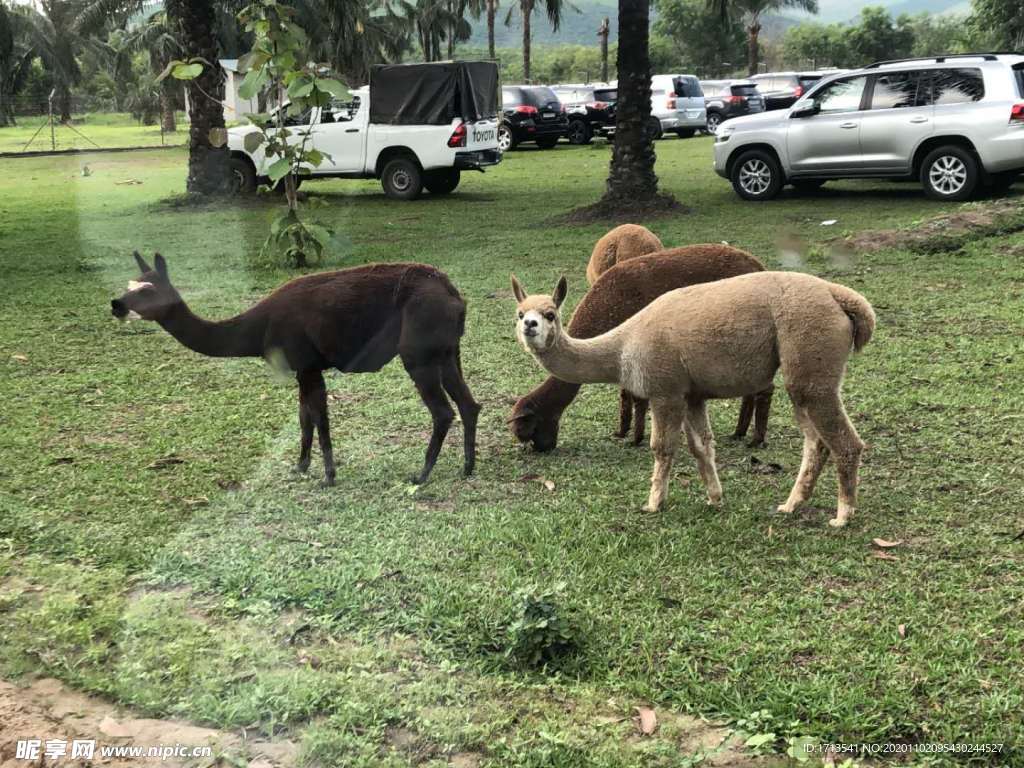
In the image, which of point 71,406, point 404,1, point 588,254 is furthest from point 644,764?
point 404,1

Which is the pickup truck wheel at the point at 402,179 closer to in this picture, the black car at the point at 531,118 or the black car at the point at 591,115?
the black car at the point at 531,118

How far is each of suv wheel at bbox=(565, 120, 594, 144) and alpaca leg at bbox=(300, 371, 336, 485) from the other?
1077 inches

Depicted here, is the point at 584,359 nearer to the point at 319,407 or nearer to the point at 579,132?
the point at 319,407

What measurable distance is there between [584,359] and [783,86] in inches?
1333

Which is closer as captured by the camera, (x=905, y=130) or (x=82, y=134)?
(x=905, y=130)

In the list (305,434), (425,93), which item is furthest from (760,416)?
(425,93)

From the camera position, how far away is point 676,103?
1270 inches

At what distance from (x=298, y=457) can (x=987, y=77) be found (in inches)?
489

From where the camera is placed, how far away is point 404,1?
5416 centimetres

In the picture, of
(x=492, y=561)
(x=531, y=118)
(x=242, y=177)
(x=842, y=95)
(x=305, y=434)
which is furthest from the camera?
(x=531, y=118)

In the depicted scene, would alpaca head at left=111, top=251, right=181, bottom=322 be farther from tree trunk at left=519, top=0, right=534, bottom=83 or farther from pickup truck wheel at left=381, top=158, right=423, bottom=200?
tree trunk at left=519, top=0, right=534, bottom=83

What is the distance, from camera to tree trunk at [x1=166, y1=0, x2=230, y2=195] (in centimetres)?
1753

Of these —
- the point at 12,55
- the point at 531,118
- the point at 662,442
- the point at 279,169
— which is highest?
the point at 531,118

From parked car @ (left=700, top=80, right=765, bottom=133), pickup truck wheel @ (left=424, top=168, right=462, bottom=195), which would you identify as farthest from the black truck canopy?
parked car @ (left=700, top=80, right=765, bottom=133)
